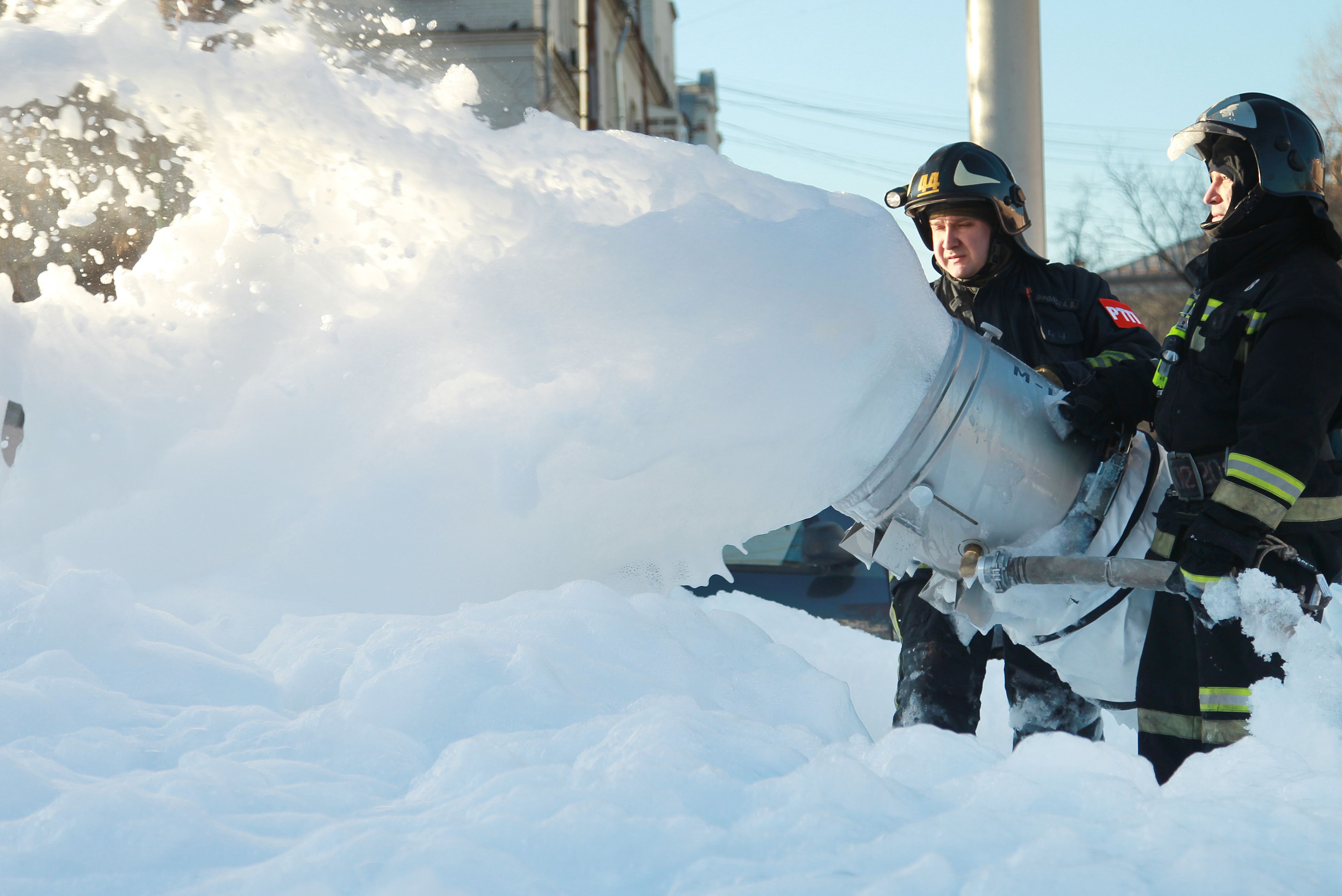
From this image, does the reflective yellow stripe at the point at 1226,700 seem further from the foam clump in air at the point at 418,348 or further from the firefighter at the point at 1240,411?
the foam clump in air at the point at 418,348

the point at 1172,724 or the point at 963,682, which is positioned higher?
the point at 1172,724

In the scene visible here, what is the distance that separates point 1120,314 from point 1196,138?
0.65m

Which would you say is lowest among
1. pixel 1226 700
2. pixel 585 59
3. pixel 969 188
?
pixel 1226 700

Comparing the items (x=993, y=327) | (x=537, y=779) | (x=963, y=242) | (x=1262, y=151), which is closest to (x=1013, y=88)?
(x=963, y=242)

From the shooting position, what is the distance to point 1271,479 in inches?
90.8

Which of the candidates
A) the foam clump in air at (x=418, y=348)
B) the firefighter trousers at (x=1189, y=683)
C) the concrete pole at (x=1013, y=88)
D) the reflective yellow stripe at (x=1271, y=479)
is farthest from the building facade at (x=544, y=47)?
the reflective yellow stripe at (x=1271, y=479)

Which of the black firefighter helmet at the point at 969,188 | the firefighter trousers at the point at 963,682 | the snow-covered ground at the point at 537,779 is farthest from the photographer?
the black firefighter helmet at the point at 969,188

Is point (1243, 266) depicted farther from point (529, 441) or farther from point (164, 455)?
point (164, 455)

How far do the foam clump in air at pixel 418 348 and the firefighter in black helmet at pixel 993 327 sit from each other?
2.50 ft

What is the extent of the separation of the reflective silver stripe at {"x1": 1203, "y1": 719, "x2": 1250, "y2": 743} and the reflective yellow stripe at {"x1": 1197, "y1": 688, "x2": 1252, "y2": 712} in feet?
0.07

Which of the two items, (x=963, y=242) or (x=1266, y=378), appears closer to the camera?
(x=1266, y=378)

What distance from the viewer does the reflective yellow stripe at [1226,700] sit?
2434 mm

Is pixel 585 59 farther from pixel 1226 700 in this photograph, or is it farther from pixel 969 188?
pixel 1226 700

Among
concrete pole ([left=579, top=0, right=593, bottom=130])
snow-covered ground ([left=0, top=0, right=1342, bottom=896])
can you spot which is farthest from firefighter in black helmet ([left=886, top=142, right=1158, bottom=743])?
concrete pole ([left=579, top=0, right=593, bottom=130])
